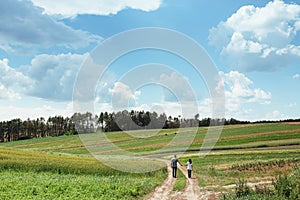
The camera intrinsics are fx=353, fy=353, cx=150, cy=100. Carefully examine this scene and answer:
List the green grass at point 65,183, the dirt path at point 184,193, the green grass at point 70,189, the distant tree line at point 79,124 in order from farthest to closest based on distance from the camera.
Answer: the distant tree line at point 79,124 < the dirt path at point 184,193 < the green grass at point 65,183 < the green grass at point 70,189

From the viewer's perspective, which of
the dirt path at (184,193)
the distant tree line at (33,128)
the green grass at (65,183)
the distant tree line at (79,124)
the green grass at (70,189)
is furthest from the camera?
the distant tree line at (33,128)

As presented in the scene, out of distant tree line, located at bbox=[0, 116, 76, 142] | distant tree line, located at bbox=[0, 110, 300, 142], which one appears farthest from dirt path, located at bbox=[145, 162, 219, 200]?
distant tree line, located at bbox=[0, 116, 76, 142]

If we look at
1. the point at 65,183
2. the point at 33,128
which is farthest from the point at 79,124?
the point at 65,183

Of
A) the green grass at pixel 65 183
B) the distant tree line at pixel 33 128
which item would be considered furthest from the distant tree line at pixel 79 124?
the green grass at pixel 65 183

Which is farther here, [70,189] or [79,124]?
[79,124]

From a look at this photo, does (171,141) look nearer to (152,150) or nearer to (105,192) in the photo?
(152,150)

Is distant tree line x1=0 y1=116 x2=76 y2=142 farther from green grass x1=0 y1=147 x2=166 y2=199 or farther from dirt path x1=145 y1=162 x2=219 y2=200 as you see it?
dirt path x1=145 y1=162 x2=219 y2=200

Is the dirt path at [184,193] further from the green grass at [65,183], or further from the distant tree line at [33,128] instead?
the distant tree line at [33,128]

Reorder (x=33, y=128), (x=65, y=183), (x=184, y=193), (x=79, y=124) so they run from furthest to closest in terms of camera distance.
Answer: (x=33, y=128) < (x=79, y=124) < (x=65, y=183) < (x=184, y=193)

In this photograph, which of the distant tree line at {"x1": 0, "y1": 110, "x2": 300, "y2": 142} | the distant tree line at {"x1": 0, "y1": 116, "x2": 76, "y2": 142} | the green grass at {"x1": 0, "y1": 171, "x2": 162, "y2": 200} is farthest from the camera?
the distant tree line at {"x1": 0, "y1": 116, "x2": 76, "y2": 142}

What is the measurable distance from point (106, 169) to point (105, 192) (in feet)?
41.1

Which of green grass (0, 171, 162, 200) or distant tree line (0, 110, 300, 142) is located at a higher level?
distant tree line (0, 110, 300, 142)

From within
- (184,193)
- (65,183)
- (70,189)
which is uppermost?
(65,183)

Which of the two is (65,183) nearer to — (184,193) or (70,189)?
(70,189)
